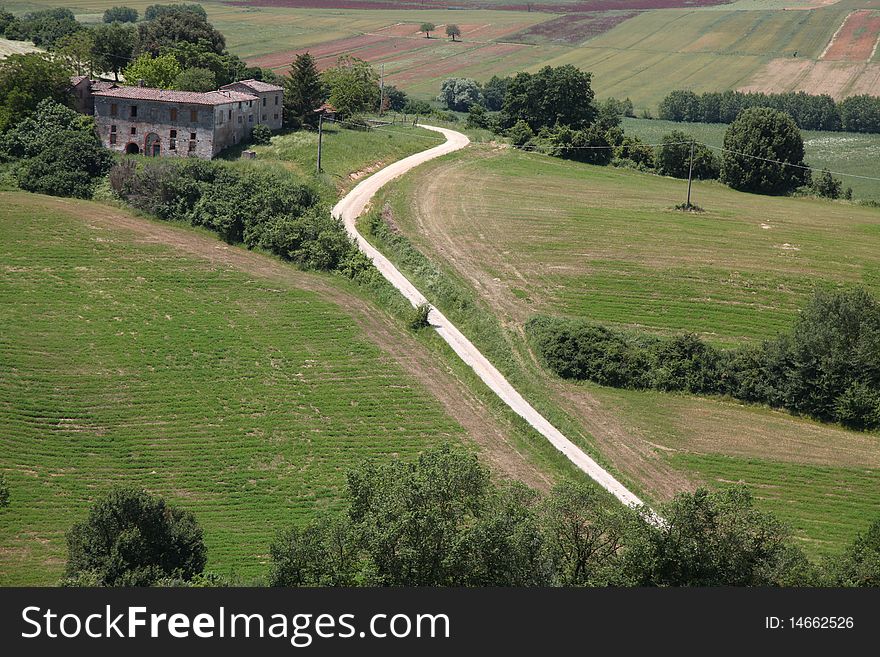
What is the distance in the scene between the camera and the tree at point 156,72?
351 ft

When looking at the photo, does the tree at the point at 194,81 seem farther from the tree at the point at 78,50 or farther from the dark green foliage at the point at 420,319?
the dark green foliage at the point at 420,319

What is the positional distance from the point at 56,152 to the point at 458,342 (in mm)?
43034

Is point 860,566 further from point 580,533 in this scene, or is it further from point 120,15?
point 120,15

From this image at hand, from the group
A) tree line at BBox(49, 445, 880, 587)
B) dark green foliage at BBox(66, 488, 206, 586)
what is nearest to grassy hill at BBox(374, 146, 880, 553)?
tree line at BBox(49, 445, 880, 587)

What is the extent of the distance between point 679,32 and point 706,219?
113740mm

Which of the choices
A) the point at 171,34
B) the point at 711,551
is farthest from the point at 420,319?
the point at 171,34

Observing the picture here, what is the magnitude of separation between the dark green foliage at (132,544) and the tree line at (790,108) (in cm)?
11887

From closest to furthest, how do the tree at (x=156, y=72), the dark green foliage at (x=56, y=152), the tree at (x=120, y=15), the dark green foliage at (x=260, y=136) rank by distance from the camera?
the dark green foliage at (x=56, y=152)
the dark green foliage at (x=260, y=136)
the tree at (x=156, y=72)
the tree at (x=120, y=15)

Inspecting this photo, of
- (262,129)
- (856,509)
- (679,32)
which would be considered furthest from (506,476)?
(679,32)

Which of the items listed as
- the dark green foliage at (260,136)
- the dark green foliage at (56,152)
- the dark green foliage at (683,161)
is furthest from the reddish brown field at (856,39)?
the dark green foliage at (56,152)

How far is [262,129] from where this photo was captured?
102 metres

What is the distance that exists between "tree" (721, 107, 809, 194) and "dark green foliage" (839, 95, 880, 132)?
3881 centimetres

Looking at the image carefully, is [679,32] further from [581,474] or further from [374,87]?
[581,474]

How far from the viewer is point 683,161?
377 feet
